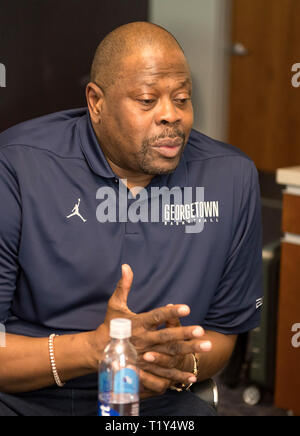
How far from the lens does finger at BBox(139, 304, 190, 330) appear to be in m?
1.03

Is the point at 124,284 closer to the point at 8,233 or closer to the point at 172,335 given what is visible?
the point at 172,335

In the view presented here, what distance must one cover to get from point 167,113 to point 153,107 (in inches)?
1.4

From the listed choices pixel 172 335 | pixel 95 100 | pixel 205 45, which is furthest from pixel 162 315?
pixel 205 45

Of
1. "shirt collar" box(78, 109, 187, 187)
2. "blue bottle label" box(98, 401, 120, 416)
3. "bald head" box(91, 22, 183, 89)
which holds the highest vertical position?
"bald head" box(91, 22, 183, 89)

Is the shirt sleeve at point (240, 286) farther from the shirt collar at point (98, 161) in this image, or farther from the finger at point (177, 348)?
the finger at point (177, 348)

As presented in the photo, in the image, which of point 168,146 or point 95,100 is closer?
point 168,146

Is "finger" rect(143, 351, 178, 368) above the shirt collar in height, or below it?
below

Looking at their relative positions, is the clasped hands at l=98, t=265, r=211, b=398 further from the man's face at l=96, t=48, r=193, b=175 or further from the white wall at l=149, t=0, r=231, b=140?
the white wall at l=149, t=0, r=231, b=140

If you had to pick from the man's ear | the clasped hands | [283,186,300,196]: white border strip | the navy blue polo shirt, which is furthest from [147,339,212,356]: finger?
[283,186,300,196]: white border strip

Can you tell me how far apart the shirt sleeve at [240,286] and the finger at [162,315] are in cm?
40

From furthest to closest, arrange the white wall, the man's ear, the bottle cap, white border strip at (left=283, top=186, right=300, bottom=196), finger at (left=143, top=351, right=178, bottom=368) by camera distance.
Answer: the white wall
white border strip at (left=283, top=186, right=300, bottom=196)
the man's ear
finger at (left=143, top=351, right=178, bottom=368)
the bottle cap

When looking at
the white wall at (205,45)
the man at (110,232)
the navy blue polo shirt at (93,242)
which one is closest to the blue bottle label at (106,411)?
the man at (110,232)

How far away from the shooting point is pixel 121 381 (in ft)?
3.27

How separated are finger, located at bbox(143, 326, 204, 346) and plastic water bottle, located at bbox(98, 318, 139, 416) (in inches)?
1.6
